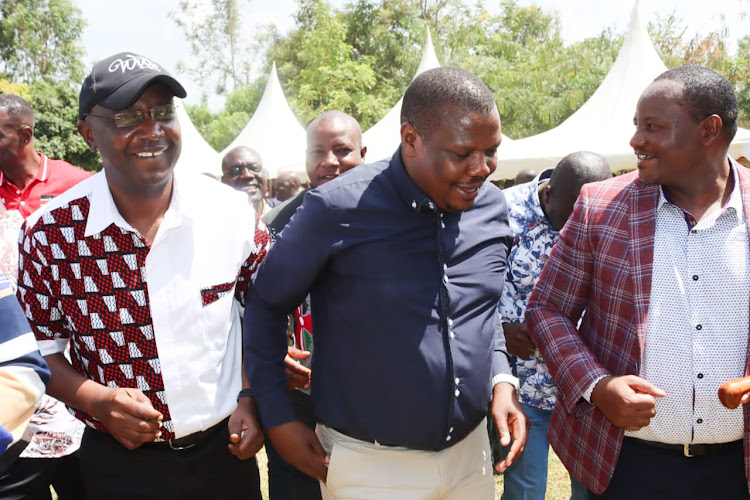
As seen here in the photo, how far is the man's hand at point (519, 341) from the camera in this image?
3.32 metres

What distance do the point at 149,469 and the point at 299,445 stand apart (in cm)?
56

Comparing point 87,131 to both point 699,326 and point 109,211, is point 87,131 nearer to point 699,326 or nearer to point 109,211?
point 109,211

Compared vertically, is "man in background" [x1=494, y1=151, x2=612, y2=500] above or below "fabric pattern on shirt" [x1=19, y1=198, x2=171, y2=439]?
below

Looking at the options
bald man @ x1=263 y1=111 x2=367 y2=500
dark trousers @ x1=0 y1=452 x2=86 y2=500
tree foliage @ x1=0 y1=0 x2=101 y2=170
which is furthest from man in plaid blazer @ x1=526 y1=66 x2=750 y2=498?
tree foliage @ x1=0 y1=0 x2=101 y2=170

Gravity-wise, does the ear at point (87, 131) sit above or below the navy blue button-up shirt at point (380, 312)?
above

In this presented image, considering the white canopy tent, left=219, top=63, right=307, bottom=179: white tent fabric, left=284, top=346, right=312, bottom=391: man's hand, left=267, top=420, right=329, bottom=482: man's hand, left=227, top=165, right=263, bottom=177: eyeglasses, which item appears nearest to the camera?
left=267, top=420, right=329, bottom=482: man's hand

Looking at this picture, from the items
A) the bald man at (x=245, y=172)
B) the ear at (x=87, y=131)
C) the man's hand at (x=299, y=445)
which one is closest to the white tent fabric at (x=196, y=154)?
the bald man at (x=245, y=172)

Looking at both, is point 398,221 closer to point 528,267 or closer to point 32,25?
point 528,267

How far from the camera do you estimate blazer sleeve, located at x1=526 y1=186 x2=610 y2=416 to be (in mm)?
→ 2322

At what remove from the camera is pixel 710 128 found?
2.27 meters

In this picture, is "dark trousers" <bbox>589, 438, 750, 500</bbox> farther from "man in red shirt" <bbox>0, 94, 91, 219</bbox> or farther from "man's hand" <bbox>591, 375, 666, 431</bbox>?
"man in red shirt" <bbox>0, 94, 91, 219</bbox>

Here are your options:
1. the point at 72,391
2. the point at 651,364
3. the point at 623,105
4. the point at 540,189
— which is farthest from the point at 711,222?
the point at 623,105

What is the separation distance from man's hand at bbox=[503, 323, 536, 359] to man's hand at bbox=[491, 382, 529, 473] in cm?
100

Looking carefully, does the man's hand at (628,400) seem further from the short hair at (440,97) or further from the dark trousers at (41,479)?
the dark trousers at (41,479)
